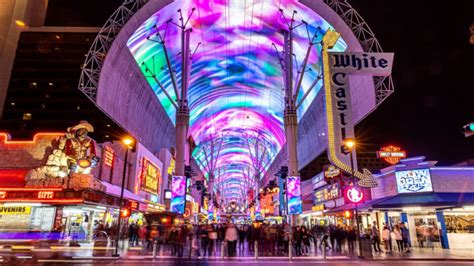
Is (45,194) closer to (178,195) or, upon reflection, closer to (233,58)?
(178,195)

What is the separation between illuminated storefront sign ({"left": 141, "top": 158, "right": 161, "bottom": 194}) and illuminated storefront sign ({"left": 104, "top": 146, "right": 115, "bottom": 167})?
732 centimetres

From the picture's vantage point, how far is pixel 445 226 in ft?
69.5

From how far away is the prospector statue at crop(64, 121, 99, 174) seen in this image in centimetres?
2316

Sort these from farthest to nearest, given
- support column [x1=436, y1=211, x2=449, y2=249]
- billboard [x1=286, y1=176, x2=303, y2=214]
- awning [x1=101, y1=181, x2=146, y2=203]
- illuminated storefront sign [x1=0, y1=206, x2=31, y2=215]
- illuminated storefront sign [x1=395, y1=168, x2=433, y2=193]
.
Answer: billboard [x1=286, y1=176, x2=303, y2=214]
awning [x1=101, y1=181, x2=146, y2=203]
illuminated storefront sign [x1=0, y1=206, x2=31, y2=215]
support column [x1=436, y1=211, x2=449, y2=249]
illuminated storefront sign [x1=395, y1=168, x2=433, y2=193]

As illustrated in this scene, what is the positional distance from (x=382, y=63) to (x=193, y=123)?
5345 centimetres

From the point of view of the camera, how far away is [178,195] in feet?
108

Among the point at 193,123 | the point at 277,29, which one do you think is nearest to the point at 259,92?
the point at 193,123

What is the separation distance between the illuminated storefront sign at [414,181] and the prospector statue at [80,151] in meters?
22.0

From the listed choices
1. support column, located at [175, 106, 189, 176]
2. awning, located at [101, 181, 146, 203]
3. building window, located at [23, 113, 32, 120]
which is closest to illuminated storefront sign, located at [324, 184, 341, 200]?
support column, located at [175, 106, 189, 176]

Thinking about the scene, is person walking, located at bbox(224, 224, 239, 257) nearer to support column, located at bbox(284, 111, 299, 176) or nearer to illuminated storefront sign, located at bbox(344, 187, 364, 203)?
illuminated storefront sign, located at bbox(344, 187, 364, 203)

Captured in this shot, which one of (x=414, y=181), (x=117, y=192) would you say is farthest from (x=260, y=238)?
(x=117, y=192)

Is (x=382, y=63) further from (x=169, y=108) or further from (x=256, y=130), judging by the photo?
(x=256, y=130)

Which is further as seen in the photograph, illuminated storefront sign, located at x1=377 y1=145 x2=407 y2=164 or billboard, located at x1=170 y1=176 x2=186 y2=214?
billboard, located at x1=170 y1=176 x2=186 y2=214

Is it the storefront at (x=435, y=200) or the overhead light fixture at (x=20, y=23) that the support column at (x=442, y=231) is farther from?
the overhead light fixture at (x=20, y=23)
